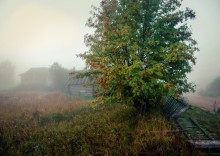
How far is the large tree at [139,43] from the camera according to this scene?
966 centimetres

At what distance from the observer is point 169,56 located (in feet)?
29.0

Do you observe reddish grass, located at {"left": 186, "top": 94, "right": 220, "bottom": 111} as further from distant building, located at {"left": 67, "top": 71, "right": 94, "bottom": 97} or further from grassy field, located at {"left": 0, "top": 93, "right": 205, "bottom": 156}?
distant building, located at {"left": 67, "top": 71, "right": 94, "bottom": 97}

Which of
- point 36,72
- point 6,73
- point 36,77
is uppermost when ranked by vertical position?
point 6,73

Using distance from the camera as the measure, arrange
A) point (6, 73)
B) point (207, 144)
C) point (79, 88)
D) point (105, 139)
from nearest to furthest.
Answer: point (207, 144)
point (105, 139)
point (79, 88)
point (6, 73)

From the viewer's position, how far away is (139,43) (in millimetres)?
10547

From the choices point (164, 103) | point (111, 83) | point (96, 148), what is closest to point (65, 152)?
point (96, 148)

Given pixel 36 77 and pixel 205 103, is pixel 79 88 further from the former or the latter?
pixel 36 77

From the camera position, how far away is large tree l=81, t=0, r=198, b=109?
31.7 ft

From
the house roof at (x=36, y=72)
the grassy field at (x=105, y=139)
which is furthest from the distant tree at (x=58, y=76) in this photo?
the grassy field at (x=105, y=139)

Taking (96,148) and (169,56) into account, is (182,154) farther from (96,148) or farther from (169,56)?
(169,56)

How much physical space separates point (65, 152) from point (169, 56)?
7.01 meters

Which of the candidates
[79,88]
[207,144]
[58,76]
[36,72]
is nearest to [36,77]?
[36,72]

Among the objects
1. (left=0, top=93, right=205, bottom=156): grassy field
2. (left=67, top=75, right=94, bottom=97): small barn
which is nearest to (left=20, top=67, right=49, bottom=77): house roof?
(left=67, top=75, right=94, bottom=97): small barn

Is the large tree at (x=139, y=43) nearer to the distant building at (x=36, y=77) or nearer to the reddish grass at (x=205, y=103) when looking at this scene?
the reddish grass at (x=205, y=103)
